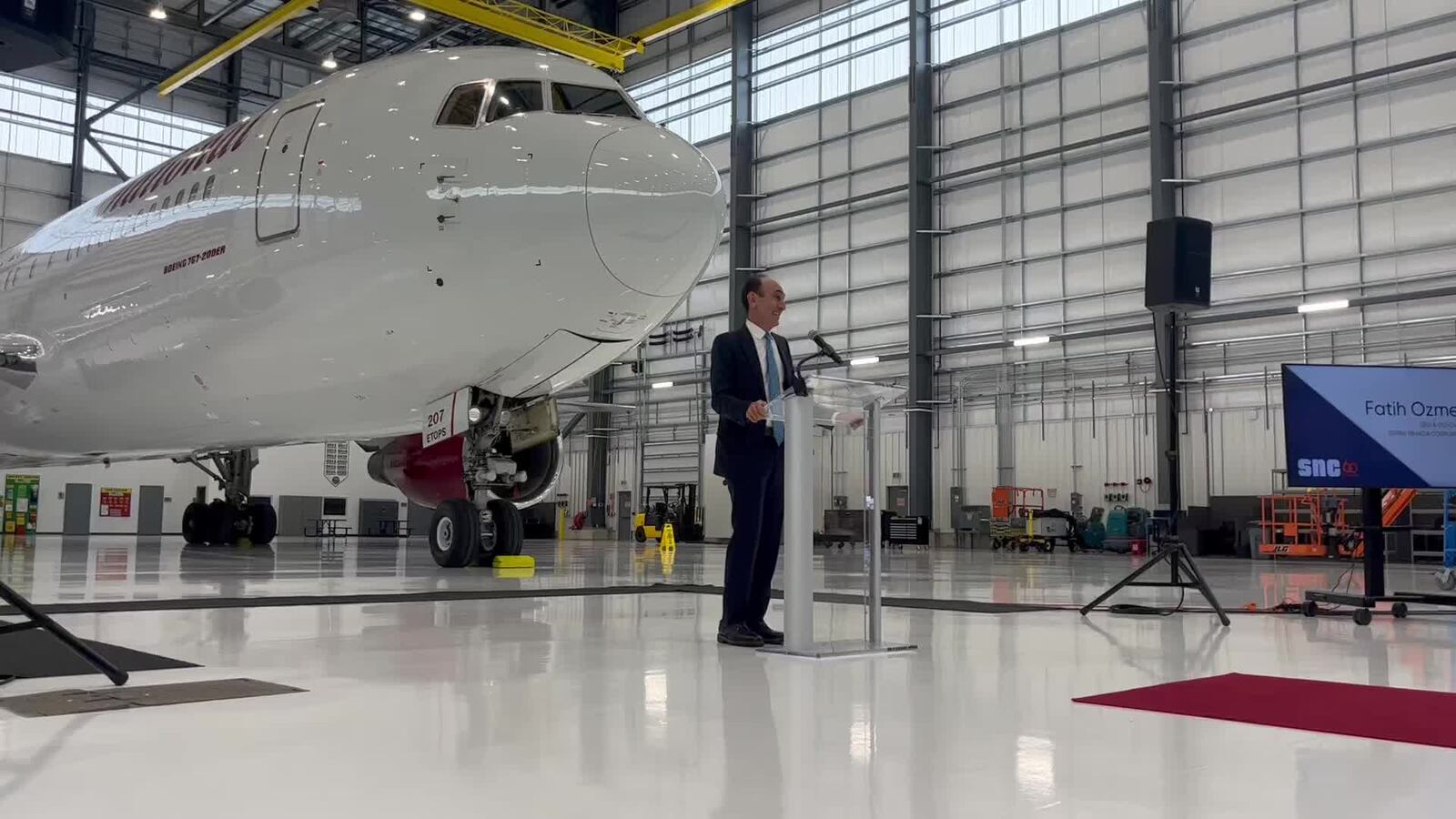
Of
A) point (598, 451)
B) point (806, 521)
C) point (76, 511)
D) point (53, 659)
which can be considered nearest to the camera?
point (53, 659)

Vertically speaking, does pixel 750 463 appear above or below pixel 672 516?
above

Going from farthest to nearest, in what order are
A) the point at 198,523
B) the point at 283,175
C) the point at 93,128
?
the point at 93,128, the point at 198,523, the point at 283,175

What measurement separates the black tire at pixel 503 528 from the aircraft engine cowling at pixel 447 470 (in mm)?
92

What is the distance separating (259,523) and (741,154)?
1844 centimetres

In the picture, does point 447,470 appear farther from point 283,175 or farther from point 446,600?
point 283,175

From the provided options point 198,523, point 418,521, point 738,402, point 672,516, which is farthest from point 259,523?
point 418,521

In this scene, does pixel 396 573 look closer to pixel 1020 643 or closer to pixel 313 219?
pixel 313 219

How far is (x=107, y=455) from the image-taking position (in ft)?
37.0

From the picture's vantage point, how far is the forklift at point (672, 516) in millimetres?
30680

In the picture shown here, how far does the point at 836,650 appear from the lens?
4898 mm

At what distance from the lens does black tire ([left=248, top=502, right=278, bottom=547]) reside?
17188 mm

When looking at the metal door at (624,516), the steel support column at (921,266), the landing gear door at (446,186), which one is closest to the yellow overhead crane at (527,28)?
the steel support column at (921,266)

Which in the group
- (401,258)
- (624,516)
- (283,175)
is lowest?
(624,516)

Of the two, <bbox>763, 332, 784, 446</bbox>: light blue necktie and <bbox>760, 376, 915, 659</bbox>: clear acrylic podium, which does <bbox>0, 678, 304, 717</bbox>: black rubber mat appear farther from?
<bbox>763, 332, 784, 446</bbox>: light blue necktie
